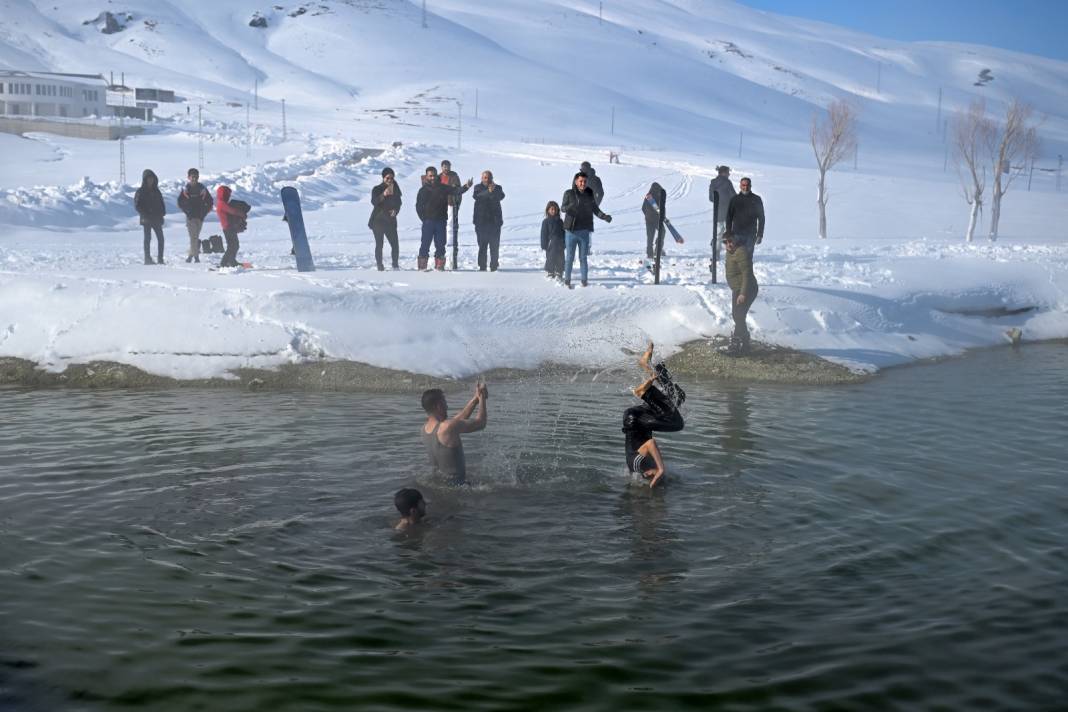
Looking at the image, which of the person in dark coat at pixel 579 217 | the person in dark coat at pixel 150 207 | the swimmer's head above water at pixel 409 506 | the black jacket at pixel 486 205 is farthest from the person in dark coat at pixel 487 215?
the swimmer's head above water at pixel 409 506

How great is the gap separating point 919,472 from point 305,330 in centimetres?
951

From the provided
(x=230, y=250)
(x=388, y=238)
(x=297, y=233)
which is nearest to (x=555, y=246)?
(x=388, y=238)

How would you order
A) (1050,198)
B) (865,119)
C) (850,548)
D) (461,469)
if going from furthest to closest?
1. (865,119)
2. (1050,198)
3. (461,469)
4. (850,548)

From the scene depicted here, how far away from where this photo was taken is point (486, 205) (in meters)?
20.2

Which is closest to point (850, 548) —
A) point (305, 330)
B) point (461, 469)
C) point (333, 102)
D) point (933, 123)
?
point (461, 469)

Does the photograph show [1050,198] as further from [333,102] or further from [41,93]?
[333,102]

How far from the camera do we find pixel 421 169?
2229 inches

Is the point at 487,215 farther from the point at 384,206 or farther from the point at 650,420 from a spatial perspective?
the point at 650,420

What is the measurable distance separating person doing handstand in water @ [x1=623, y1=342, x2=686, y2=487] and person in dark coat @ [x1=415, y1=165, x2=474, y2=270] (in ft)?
32.8

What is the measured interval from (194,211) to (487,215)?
20.7 ft

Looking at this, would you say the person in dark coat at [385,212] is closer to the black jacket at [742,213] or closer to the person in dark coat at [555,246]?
the person in dark coat at [555,246]

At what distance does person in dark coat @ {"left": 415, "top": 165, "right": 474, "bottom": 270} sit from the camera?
776 inches

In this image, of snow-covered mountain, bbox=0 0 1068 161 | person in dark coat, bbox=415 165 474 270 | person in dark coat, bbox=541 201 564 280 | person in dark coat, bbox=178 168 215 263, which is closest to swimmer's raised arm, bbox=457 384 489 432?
person in dark coat, bbox=541 201 564 280

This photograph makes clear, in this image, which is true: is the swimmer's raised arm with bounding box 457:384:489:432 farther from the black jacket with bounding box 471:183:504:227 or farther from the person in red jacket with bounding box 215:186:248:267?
the person in red jacket with bounding box 215:186:248:267
